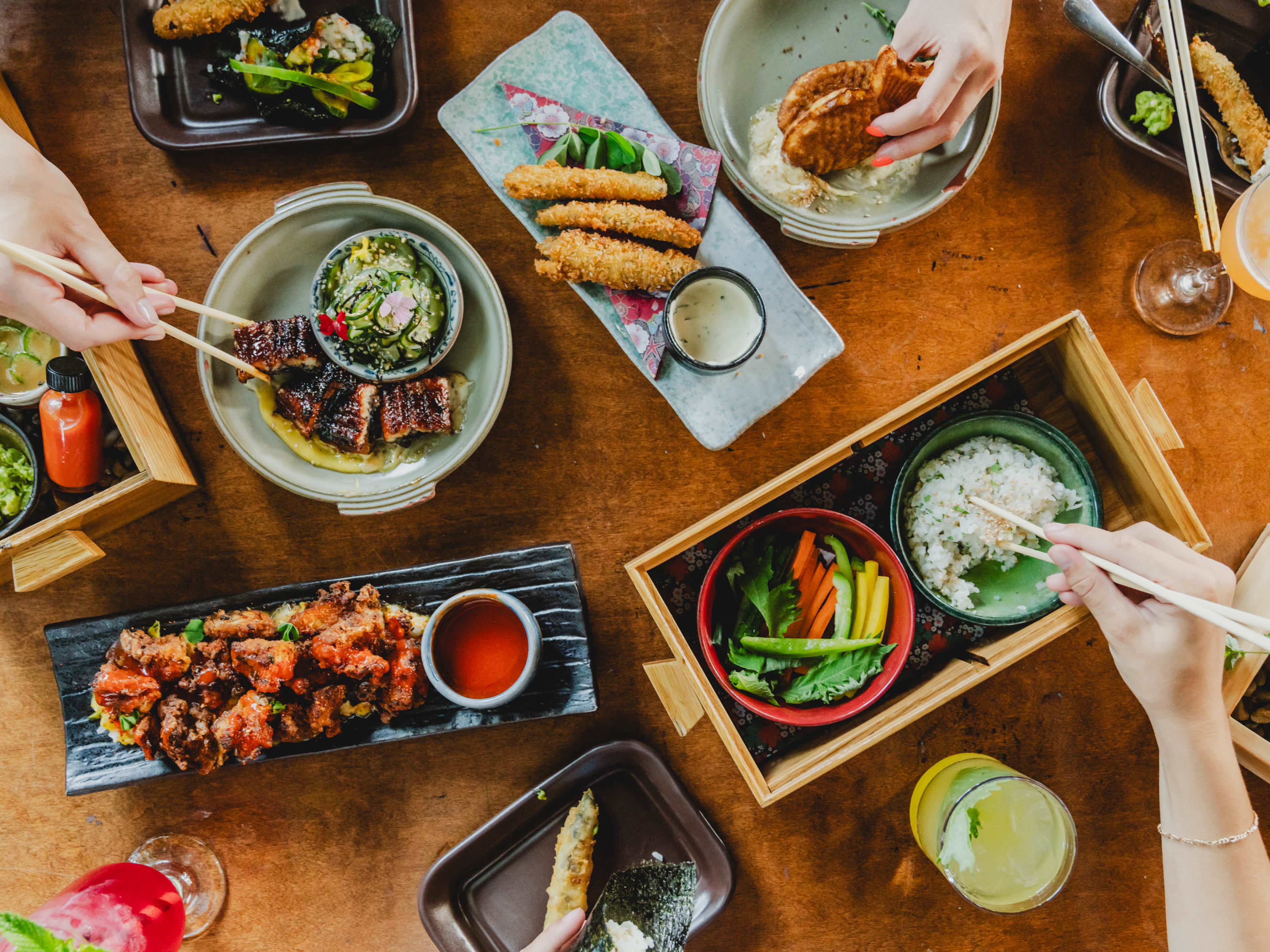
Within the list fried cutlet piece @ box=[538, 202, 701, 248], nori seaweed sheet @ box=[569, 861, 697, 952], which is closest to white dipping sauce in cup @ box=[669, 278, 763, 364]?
fried cutlet piece @ box=[538, 202, 701, 248]

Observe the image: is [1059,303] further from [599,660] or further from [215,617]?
[215,617]

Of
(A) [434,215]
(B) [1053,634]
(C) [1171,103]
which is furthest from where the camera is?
(A) [434,215]

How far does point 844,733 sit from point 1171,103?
2.04 meters

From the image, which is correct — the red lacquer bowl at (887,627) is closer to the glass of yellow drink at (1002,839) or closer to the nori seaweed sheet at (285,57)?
the glass of yellow drink at (1002,839)

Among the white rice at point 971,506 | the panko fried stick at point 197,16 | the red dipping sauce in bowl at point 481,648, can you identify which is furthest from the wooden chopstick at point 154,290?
the white rice at point 971,506

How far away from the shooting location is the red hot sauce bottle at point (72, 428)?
2121mm

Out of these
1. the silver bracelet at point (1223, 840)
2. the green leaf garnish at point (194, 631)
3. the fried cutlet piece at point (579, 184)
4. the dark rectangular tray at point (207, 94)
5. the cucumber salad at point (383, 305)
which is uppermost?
the dark rectangular tray at point (207, 94)

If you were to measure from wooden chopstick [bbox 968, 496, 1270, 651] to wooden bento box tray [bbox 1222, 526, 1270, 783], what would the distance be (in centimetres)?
65

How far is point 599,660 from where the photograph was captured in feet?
7.80

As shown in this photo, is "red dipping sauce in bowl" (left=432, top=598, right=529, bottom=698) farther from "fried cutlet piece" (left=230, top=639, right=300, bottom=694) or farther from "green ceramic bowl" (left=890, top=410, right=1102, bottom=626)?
"green ceramic bowl" (left=890, top=410, right=1102, bottom=626)

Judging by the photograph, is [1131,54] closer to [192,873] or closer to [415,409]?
[415,409]

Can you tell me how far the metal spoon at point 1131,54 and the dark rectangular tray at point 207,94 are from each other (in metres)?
1.92

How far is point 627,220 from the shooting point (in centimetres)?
220

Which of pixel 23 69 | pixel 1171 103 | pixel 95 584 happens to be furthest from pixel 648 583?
pixel 23 69
